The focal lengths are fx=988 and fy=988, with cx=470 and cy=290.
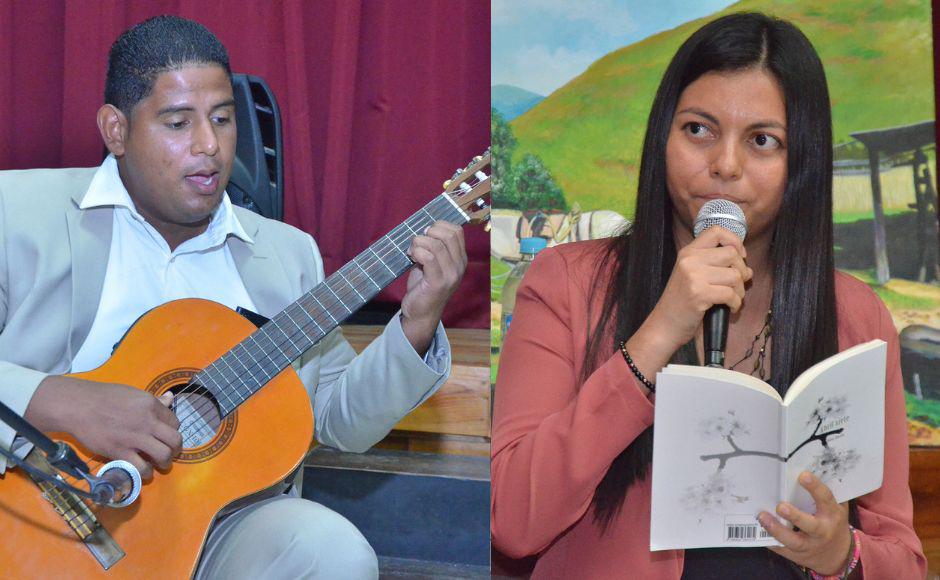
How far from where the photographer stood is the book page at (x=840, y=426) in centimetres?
115

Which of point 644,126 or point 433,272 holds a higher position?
point 644,126

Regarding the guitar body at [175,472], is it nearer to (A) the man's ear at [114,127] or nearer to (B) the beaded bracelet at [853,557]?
(A) the man's ear at [114,127]

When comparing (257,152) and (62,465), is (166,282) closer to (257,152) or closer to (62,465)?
(257,152)

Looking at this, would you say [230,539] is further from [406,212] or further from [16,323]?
[406,212]

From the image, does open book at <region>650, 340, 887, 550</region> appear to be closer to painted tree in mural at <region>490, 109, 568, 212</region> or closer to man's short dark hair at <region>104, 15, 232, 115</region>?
painted tree in mural at <region>490, 109, 568, 212</region>

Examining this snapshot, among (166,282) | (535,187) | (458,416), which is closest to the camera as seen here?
(535,187)

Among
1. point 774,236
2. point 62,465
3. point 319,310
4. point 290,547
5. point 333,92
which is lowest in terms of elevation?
point 290,547

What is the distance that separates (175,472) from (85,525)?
15cm

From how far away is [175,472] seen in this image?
1.60 m

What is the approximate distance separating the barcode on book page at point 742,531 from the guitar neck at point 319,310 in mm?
711

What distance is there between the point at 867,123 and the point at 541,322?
53 cm

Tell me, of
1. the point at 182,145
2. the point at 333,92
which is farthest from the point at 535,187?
the point at 333,92

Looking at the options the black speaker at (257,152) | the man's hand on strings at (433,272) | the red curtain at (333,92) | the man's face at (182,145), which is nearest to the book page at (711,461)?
the man's hand on strings at (433,272)

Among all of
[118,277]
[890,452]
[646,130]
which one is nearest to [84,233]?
[118,277]
